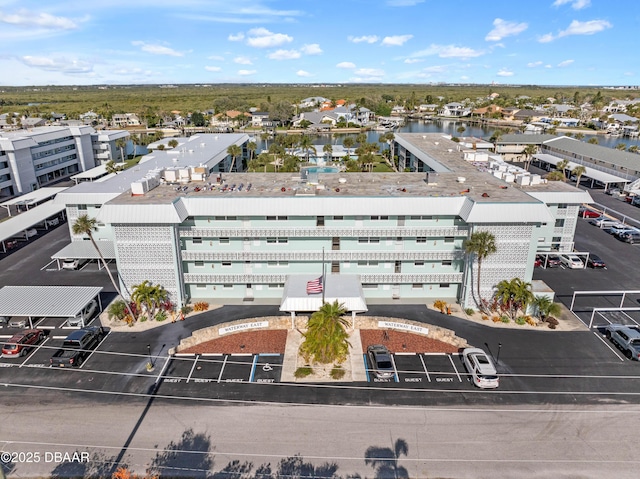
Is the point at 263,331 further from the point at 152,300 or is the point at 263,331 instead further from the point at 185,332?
the point at 152,300

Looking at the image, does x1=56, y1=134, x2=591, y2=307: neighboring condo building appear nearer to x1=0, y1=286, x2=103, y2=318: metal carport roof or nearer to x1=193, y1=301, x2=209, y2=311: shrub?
x1=193, y1=301, x2=209, y2=311: shrub

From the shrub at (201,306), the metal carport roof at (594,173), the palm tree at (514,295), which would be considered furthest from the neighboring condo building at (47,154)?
the metal carport roof at (594,173)

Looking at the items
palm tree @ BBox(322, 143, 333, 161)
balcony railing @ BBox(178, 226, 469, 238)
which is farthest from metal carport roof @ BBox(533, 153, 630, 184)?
balcony railing @ BBox(178, 226, 469, 238)

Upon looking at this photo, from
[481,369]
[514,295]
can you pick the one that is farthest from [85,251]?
[514,295]

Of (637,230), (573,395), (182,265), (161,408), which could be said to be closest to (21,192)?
(182,265)

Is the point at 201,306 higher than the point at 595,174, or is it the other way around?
the point at 595,174

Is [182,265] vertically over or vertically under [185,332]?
over

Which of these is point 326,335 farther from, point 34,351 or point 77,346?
point 34,351
